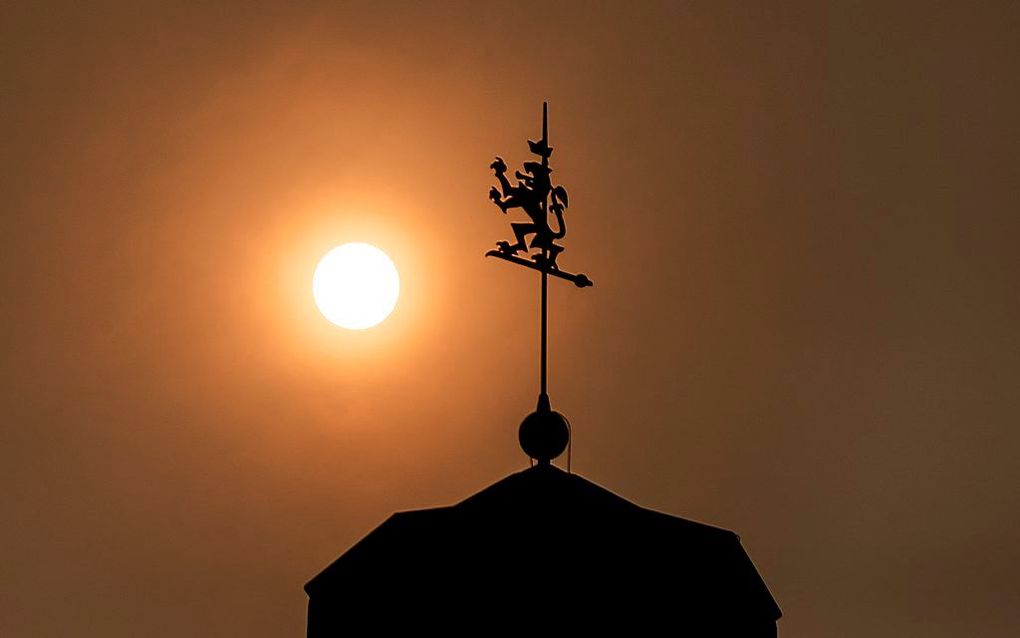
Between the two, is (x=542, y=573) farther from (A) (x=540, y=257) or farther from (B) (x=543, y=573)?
(A) (x=540, y=257)

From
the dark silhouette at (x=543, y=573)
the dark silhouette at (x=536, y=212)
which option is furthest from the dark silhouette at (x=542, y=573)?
the dark silhouette at (x=536, y=212)

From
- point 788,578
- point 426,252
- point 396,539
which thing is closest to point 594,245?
point 426,252

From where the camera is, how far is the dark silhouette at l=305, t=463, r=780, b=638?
1.33m

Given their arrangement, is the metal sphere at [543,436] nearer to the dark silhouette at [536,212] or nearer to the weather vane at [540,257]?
the weather vane at [540,257]

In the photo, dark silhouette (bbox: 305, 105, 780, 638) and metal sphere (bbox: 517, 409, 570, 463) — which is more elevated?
metal sphere (bbox: 517, 409, 570, 463)

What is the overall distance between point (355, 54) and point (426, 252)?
0.30 m

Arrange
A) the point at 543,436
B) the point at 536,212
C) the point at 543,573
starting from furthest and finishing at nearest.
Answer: the point at 536,212 → the point at 543,436 → the point at 543,573

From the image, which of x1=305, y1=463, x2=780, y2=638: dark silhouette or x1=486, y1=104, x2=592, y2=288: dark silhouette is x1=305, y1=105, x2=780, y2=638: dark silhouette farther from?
x1=486, y1=104, x2=592, y2=288: dark silhouette

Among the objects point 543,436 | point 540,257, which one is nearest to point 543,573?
point 543,436

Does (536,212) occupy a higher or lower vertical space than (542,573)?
higher

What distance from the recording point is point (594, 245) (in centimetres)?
218

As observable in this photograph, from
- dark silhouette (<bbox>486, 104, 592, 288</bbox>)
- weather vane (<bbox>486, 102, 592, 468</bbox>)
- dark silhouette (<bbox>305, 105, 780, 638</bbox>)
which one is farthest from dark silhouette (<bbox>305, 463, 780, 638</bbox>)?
dark silhouette (<bbox>486, 104, 592, 288</bbox>)

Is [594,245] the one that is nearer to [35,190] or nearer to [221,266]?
[221,266]

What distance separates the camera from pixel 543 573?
4.38ft
